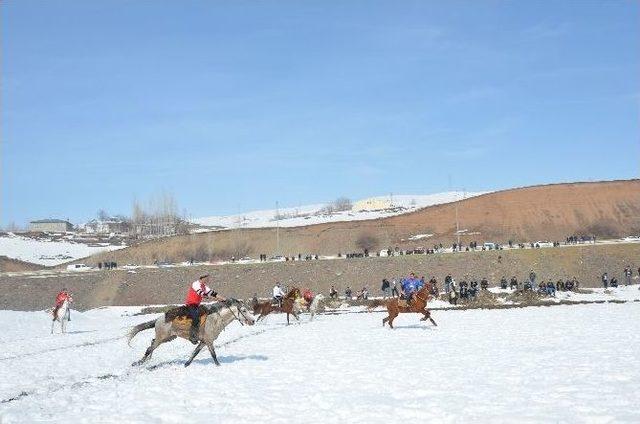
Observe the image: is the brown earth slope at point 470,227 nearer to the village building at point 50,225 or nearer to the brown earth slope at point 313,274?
the brown earth slope at point 313,274

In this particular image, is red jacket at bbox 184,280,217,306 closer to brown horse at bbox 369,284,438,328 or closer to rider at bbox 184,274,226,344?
rider at bbox 184,274,226,344

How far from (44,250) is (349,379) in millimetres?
134776

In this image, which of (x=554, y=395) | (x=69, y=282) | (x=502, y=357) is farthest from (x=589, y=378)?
(x=69, y=282)

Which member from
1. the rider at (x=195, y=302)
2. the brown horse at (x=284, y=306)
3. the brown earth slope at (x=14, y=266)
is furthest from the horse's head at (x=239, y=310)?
the brown earth slope at (x=14, y=266)

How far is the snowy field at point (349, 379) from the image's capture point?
938 cm

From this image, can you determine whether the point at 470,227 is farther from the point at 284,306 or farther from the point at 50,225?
the point at 50,225

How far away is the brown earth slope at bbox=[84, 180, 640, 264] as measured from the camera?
10088cm

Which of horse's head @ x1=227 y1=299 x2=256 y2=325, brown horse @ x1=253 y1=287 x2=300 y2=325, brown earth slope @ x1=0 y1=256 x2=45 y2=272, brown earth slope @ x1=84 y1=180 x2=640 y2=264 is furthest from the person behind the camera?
brown earth slope @ x1=0 y1=256 x2=45 y2=272

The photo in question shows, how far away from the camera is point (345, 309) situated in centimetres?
4334

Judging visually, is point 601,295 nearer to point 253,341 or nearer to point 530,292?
point 530,292

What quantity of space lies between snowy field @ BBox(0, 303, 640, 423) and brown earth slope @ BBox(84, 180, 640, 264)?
3113 inches

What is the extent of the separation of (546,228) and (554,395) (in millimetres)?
97242

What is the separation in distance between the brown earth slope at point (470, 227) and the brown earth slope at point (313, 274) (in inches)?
1147

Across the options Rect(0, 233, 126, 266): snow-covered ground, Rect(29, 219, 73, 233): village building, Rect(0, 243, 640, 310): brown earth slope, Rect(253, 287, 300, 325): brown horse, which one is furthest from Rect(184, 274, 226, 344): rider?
Rect(29, 219, 73, 233): village building
